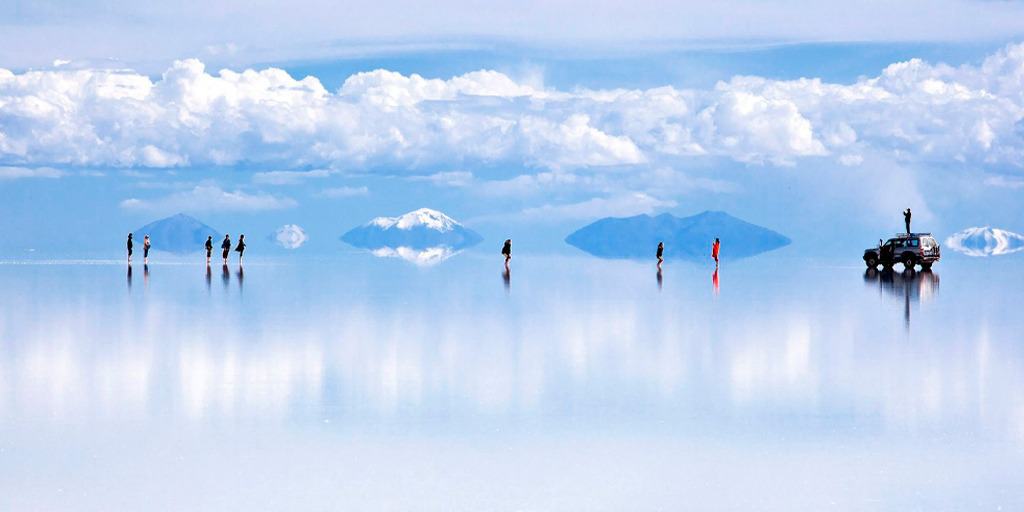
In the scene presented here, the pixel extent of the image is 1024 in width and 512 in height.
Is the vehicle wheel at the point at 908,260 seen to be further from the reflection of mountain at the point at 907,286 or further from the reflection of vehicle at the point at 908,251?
the reflection of mountain at the point at 907,286

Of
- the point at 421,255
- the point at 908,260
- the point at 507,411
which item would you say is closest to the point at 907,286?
the point at 908,260

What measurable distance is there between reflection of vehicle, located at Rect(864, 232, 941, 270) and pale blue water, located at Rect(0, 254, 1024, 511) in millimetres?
42202

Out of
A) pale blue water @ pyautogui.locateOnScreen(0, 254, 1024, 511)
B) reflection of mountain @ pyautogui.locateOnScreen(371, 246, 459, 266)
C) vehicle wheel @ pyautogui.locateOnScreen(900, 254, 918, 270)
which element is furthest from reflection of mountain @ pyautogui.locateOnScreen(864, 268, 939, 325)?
reflection of mountain @ pyautogui.locateOnScreen(371, 246, 459, 266)

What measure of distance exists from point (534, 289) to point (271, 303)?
12185 mm

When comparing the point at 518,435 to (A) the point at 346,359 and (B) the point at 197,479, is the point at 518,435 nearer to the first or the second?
(B) the point at 197,479

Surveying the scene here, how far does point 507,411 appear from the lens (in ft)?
49.3

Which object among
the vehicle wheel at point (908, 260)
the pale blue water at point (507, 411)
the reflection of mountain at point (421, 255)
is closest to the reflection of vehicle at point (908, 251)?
the vehicle wheel at point (908, 260)

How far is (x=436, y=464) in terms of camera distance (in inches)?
473

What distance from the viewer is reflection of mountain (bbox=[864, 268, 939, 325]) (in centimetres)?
3897

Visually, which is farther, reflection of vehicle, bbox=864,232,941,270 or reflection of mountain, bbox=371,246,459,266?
reflection of mountain, bbox=371,246,459,266

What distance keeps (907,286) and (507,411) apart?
36.2m

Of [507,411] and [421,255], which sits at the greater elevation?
[421,255]

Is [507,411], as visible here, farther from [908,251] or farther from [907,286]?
[908,251]

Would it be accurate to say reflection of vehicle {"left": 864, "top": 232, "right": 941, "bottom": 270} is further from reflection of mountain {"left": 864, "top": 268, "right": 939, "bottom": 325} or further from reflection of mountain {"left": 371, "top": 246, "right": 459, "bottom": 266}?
reflection of mountain {"left": 371, "top": 246, "right": 459, "bottom": 266}
